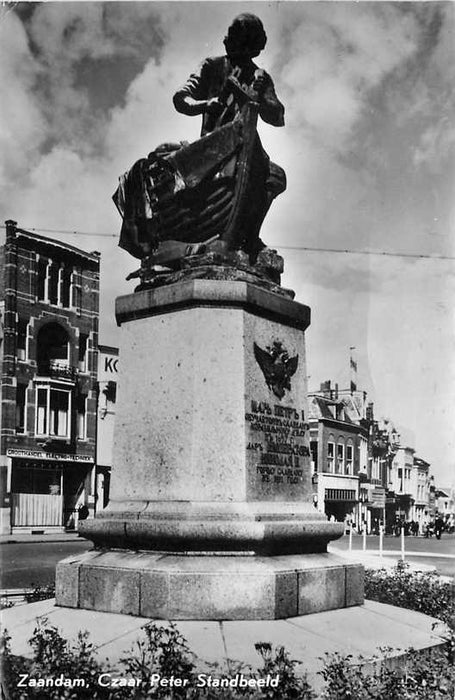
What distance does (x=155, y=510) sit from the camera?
714 cm

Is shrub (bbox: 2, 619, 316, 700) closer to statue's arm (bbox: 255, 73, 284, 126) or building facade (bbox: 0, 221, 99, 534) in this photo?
statue's arm (bbox: 255, 73, 284, 126)

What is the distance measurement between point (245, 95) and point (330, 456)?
189 ft

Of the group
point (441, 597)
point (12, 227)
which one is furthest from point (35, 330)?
point (441, 597)

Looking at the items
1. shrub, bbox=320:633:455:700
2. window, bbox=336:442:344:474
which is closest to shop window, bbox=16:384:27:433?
window, bbox=336:442:344:474

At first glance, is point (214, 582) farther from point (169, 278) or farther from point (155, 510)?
point (169, 278)

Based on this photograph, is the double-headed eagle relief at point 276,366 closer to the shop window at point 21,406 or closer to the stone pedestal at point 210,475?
the stone pedestal at point 210,475

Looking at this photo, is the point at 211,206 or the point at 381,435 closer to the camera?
the point at 211,206

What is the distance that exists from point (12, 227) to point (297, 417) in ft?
113

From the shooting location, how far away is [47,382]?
136 ft

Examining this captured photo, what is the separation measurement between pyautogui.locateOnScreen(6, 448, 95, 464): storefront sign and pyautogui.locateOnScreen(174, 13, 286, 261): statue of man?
32.8 m

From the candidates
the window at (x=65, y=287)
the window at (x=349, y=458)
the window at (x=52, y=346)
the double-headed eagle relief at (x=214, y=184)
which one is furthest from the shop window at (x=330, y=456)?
the double-headed eagle relief at (x=214, y=184)

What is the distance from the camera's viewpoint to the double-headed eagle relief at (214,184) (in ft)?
26.5

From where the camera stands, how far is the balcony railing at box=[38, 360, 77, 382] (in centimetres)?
4244

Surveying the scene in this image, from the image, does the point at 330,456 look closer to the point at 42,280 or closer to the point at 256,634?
the point at 42,280
